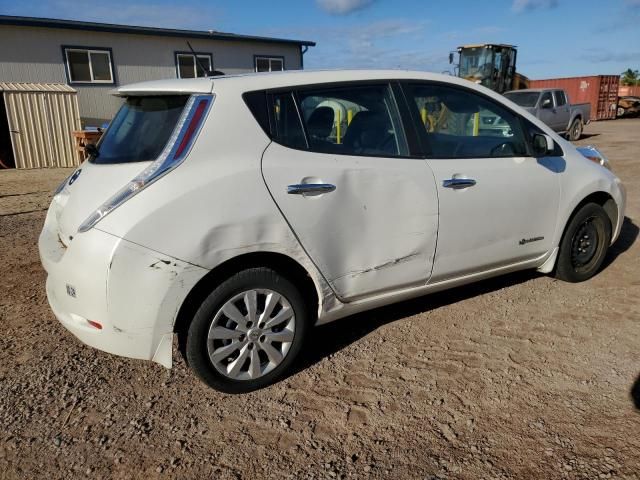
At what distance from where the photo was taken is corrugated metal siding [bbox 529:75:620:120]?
27.7m

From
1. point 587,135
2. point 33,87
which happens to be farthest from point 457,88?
point 587,135

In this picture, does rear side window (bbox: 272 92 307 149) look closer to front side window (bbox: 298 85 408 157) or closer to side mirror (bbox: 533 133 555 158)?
front side window (bbox: 298 85 408 157)

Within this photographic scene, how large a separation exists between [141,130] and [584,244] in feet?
11.8

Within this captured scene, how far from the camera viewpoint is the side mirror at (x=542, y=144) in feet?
12.2

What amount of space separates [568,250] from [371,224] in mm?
2076

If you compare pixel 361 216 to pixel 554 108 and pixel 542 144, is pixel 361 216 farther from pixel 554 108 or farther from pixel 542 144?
pixel 554 108

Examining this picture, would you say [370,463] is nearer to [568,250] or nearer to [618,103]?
[568,250]

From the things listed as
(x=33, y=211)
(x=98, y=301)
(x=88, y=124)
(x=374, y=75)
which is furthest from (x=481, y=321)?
(x=88, y=124)

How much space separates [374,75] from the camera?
3264mm

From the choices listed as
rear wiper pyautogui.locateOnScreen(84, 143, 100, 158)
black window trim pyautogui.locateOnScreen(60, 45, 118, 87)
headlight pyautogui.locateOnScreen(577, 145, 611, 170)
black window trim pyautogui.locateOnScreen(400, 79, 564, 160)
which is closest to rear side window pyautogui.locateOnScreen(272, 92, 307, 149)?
black window trim pyautogui.locateOnScreen(400, 79, 564, 160)

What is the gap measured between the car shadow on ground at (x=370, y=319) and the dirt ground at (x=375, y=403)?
2 cm

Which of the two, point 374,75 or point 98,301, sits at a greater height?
point 374,75

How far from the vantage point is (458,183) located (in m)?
3.34

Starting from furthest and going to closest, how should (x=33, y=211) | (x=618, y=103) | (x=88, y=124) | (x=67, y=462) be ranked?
(x=618, y=103) < (x=88, y=124) < (x=33, y=211) < (x=67, y=462)
